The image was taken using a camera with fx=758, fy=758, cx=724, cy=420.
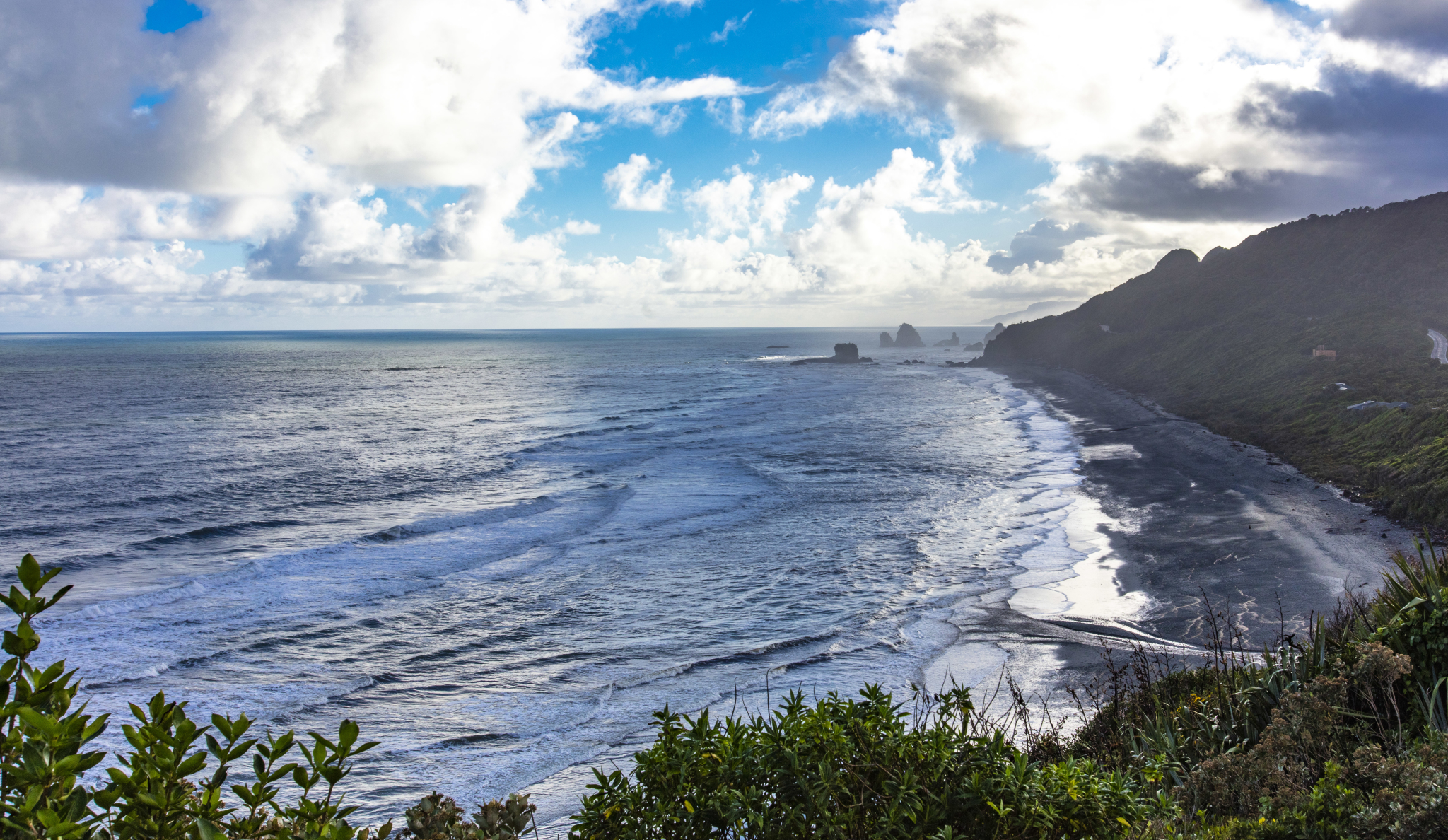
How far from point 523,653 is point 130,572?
12.0 m

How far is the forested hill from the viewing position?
87.2 ft

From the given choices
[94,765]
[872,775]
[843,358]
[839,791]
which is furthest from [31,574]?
[843,358]

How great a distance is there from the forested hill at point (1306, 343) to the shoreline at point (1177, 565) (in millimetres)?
2380

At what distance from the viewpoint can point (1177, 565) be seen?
56.1ft

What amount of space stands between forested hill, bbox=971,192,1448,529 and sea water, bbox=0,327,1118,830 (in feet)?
30.6

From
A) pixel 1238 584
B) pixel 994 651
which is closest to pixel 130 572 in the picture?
pixel 994 651

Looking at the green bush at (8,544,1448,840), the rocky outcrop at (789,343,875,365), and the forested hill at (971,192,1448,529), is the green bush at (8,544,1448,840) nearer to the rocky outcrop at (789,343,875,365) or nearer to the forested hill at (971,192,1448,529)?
the forested hill at (971,192,1448,529)

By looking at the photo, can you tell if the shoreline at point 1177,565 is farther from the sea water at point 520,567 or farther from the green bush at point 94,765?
the green bush at point 94,765

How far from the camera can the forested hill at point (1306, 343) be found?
26578 mm

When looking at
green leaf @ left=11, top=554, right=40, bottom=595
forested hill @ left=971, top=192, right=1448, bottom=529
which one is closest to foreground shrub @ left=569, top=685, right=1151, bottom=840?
green leaf @ left=11, top=554, right=40, bottom=595

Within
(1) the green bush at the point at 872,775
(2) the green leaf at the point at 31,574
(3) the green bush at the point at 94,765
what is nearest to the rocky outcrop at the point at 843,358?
(1) the green bush at the point at 872,775

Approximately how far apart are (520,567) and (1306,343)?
2362 inches

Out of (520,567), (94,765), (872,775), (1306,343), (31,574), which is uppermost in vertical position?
(1306,343)

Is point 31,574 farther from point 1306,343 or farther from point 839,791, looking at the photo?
point 1306,343
